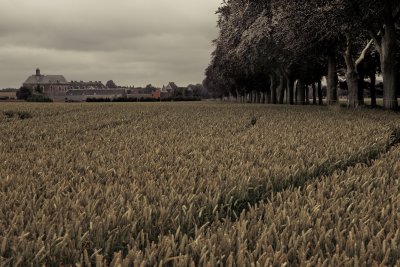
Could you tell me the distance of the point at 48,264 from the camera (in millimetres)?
2365

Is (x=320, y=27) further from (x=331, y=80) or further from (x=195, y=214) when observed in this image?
(x=195, y=214)

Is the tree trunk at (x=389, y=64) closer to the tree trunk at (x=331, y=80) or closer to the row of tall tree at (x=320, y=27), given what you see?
the row of tall tree at (x=320, y=27)

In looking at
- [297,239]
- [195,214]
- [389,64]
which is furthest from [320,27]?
[297,239]

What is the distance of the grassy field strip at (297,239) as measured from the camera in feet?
7.54

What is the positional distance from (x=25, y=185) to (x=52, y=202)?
0.73 m

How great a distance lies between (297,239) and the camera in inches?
99.4

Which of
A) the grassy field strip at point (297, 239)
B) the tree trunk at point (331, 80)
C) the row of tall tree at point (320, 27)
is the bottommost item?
the grassy field strip at point (297, 239)

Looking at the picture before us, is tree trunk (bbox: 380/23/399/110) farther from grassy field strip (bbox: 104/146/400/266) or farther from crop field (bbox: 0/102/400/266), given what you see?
grassy field strip (bbox: 104/146/400/266)

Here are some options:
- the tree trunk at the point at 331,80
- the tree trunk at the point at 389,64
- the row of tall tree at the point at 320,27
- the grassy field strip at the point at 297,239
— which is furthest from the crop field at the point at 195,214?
the tree trunk at the point at 331,80

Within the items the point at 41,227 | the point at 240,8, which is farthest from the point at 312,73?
the point at 41,227

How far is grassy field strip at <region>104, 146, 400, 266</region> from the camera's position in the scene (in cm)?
230

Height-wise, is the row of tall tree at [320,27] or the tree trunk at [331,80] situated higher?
the row of tall tree at [320,27]

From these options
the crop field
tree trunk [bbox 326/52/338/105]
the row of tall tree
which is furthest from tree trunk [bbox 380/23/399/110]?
the crop field

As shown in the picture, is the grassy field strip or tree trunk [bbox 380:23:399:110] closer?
the grassy field strip
